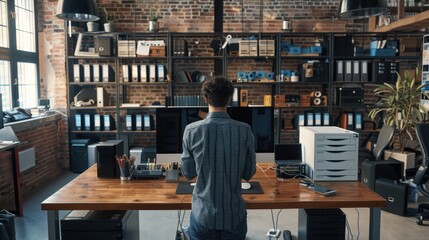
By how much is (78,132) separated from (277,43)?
3438 millimetres

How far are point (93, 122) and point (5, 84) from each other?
1390 millimetres

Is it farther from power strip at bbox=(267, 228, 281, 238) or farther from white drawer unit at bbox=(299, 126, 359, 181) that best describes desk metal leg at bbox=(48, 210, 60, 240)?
power strip at bbox=(267, 228, 281, 238)

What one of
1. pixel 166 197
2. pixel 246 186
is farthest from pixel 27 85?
pixel 246 186

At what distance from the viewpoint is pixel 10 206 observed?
421 centimetres

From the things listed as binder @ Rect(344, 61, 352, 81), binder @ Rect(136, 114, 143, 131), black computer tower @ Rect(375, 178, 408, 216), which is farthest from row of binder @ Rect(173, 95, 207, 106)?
black computer tower @ Rect(375, 178, 408, 216)

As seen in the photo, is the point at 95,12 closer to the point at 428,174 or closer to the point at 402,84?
the point at 428,174

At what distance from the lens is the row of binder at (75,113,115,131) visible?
5914 mm

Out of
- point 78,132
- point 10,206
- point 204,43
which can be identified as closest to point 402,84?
point 204,43

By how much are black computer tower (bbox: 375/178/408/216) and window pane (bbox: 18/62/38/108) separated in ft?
16.1

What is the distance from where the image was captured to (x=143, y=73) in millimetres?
5777

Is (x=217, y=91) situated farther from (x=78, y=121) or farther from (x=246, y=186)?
(x=78, y=121)

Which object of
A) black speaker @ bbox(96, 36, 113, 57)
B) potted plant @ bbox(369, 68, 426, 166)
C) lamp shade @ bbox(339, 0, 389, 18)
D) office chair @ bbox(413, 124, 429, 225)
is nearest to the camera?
lamp shade @ bbox(339, 0, 389, 18)

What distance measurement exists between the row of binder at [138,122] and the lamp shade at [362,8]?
3.54m

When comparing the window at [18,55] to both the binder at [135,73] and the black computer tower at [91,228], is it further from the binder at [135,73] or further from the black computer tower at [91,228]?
the black computer tower at [91,228]
